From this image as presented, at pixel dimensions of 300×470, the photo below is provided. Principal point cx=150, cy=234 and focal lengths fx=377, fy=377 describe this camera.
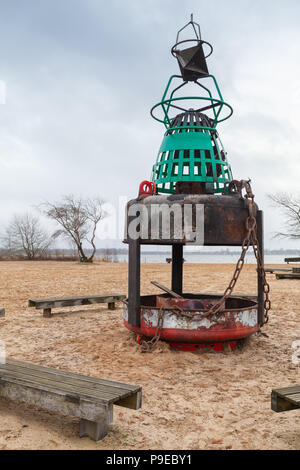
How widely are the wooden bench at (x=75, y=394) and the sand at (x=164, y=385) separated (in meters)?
0.19

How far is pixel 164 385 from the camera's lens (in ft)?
13.5

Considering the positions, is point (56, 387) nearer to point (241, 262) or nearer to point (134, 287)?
point (134, 287)

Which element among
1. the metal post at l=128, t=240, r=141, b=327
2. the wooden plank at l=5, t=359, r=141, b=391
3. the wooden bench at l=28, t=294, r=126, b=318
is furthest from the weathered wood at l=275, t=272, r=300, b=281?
the wooden plank at l=5, t=359, r=141, b=391

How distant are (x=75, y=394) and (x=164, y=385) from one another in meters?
1.44

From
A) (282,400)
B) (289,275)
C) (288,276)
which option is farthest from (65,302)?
(288,276)

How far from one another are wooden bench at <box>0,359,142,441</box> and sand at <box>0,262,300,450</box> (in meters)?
0.19

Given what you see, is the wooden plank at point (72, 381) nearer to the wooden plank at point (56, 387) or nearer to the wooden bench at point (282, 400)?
the wooden plank at point (56, 387)

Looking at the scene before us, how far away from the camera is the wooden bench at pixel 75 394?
9.36 feet

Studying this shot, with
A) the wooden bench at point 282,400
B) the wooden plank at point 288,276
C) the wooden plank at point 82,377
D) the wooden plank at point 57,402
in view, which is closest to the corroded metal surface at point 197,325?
the wooden plank at point 82,377

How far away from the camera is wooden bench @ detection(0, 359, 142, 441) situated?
2.85m

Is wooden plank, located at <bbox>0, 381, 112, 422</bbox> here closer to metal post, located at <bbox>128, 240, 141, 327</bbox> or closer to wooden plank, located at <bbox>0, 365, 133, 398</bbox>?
wooden plank, located at <bbox>0, 365, 133, 398</bbox>

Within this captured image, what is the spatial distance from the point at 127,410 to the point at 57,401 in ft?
2.71
